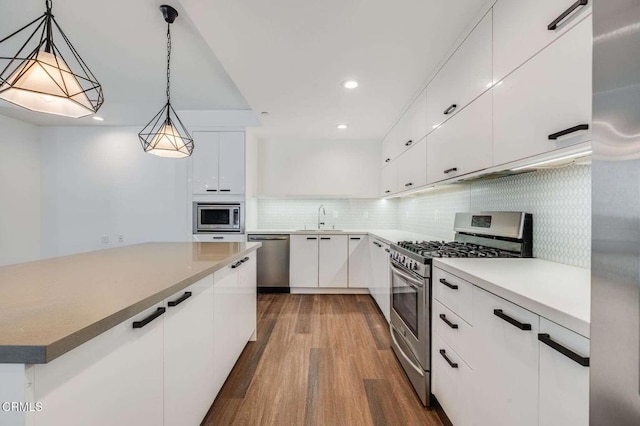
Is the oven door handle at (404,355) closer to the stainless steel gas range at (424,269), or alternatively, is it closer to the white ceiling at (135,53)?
the stainless steel gas range at (424,269)

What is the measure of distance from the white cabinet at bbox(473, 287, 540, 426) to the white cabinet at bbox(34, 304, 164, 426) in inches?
48.7

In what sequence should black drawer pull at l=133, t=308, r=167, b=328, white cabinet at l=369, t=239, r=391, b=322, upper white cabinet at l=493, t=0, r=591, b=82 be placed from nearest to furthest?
black drawer pull at l=133, t=308, r=167, b=328, upper white cabinet at l=493, t=0, r=591, b=82, white cabinet at l=369, t=239, r=391, b=322

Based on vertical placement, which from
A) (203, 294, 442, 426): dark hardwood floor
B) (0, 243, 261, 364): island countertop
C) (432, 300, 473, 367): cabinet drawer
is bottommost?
(203, 294, 442, 426): dark hardwood floor

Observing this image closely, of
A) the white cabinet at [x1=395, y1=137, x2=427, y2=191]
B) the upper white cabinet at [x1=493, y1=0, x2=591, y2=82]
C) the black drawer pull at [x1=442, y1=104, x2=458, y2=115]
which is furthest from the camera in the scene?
the white cabinet at [x1=395, y1=137, x2=427, y2=191]

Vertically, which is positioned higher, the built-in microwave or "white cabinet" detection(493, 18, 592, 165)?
"white cabinet" detection(493, 18, 592, 165)

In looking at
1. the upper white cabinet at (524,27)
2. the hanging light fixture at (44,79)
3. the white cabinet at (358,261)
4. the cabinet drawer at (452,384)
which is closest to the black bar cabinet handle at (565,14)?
the upper white cabinet at (524,27)

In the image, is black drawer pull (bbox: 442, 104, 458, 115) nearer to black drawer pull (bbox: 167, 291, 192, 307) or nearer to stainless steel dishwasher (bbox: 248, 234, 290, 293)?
black drawer pull (bbox: 167, 291, 192, 307)

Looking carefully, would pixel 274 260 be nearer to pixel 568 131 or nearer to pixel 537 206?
pixel 537 206

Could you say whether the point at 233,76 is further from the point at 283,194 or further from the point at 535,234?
the point at 535,234

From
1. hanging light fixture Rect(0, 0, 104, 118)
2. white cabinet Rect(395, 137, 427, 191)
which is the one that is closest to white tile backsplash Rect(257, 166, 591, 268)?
white cabinet Rect(395, 137, 427, 191)

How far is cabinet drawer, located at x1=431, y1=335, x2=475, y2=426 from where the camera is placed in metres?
1.25

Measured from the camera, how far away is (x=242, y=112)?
362cm

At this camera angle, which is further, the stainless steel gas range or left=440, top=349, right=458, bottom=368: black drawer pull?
the stainless steel gas range

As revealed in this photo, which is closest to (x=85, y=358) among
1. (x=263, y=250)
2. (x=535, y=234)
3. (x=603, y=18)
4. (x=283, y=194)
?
(x=603, y=18)
